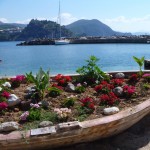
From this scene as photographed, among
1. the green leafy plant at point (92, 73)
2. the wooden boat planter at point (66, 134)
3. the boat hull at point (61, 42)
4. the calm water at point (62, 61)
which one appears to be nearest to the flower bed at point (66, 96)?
the green leafy plant at point (92, 73)

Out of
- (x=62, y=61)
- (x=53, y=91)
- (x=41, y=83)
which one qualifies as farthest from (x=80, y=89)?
Answer: (x=62, y=61)

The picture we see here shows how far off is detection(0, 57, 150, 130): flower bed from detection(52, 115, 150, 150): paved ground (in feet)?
1.82

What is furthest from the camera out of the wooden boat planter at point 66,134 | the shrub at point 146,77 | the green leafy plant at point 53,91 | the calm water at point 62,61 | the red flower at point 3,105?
the calm water at point 62,61

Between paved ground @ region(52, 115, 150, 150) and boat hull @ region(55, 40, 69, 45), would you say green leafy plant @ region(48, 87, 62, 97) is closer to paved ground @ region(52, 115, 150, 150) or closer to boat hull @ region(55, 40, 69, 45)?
paved ground @ region(52, 115, 150, 150)

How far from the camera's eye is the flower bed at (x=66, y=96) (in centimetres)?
666

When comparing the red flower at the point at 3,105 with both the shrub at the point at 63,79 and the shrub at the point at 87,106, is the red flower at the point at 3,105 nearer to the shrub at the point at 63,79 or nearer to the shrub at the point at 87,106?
the shrub at the point at 87,106

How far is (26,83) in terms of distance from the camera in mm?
9195

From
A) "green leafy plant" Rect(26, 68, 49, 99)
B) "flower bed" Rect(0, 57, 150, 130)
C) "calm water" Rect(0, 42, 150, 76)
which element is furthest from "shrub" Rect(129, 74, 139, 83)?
"calm water" Rect(0, 42, 150, 76)

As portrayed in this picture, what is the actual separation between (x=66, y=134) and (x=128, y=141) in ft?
6.11

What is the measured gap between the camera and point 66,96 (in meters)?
8.06

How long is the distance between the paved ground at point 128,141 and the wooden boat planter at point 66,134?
16 cm

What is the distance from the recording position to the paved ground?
21.9ft

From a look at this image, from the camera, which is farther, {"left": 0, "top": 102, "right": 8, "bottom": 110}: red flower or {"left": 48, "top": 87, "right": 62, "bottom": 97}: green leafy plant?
{"left": 48, "top": 87, "right": 62, "bottom": 97}: green leafy plant

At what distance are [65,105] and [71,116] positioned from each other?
70 cm
